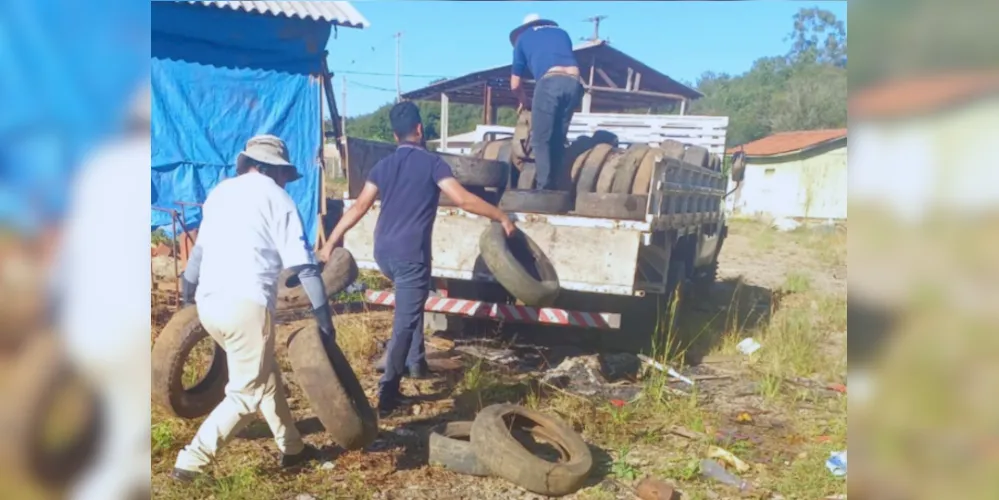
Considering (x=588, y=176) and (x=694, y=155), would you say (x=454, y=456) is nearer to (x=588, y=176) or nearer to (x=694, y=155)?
(x=588, y=176)

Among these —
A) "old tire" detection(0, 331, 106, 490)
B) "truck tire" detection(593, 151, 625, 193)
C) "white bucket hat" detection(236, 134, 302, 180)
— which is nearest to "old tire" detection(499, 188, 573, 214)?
"truck tire" detection(593, 151, 625, 193)

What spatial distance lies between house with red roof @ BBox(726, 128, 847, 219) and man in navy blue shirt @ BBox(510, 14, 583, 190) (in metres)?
Result: 1.15

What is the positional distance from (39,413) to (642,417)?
288 centimetres

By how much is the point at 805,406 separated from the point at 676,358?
958 mm

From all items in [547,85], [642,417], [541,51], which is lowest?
[642,417]

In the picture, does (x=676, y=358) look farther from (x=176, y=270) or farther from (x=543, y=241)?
(x=176, y=270)

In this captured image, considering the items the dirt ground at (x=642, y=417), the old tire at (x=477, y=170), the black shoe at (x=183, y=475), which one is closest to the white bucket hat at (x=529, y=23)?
the old tire at (x=477, y=170)

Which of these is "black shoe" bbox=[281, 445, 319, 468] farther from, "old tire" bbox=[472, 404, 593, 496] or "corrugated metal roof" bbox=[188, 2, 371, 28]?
"corrugated metal roof" bbox=[188, 2, 371, 28]

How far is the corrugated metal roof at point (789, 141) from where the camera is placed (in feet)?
10.1

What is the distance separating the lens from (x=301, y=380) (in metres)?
3.11

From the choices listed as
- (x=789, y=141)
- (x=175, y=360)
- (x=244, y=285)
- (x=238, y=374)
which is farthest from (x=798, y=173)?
(x=175, y=360)

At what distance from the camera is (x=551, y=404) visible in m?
4.05

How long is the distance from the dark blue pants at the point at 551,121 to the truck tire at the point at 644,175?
19.3 inches

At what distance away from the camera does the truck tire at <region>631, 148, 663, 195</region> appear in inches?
176
